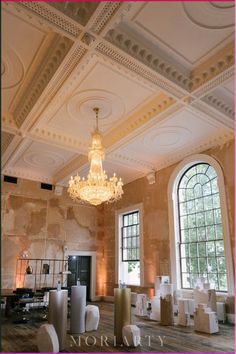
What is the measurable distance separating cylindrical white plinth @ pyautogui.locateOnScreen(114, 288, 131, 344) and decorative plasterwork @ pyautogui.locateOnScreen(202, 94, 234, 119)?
4.32 meters

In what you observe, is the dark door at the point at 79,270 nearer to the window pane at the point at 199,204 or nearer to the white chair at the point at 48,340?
the window pane at the point at 199,204

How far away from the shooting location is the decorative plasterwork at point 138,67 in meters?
4.63

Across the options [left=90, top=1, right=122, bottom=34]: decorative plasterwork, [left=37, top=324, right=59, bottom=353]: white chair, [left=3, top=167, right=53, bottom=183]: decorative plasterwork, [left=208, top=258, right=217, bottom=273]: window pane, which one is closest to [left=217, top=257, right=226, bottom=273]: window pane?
[left=208, top=258, right=217, bottom=273]: window pane

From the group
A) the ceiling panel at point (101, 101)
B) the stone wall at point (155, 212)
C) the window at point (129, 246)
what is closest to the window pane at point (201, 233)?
the stone wall at point (155, 212)

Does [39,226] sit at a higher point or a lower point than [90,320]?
higher

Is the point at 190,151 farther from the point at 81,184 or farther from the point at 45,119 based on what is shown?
the point at 45,119

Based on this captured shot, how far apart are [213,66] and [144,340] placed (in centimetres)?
A: 522

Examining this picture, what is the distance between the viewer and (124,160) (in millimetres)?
9352

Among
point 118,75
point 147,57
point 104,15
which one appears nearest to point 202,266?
point 118,75

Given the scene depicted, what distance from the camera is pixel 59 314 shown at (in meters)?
5.01

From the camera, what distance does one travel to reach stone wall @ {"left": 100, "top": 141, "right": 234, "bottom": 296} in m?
7.77

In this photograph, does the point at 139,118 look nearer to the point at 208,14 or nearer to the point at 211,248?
the point at 208,14

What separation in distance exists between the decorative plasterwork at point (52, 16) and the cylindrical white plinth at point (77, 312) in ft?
15.7

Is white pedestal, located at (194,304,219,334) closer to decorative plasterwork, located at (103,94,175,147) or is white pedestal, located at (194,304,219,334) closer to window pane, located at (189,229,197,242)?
window pane, located at (189,229,197,242)
